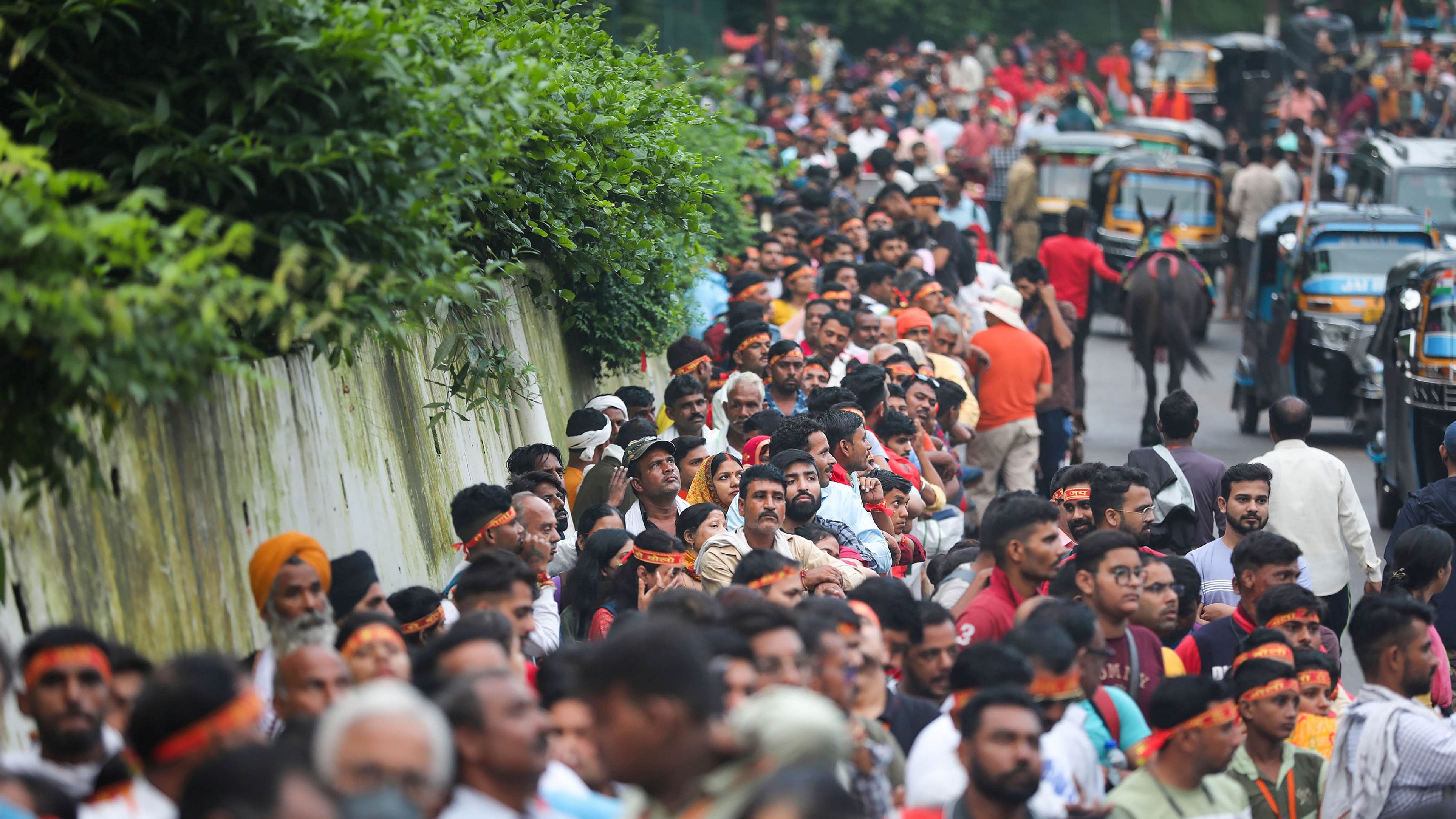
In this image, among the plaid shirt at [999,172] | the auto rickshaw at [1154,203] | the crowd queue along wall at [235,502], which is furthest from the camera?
the plaid shirt at [999,172]

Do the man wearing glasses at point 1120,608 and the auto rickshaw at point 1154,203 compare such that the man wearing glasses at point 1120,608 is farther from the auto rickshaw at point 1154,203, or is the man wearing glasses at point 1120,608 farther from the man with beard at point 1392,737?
the auto rickshaw at point 1154,203

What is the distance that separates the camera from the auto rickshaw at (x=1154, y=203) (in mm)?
24469

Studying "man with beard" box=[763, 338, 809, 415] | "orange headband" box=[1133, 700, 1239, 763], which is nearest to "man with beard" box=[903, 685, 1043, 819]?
"orange headband" box=[1133, 700, 1239, 763]

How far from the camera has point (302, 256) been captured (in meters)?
5.14

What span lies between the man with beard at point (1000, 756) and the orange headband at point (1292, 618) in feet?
8.11

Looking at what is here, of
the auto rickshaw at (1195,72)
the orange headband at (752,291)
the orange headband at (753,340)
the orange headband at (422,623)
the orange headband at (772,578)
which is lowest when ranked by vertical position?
the orange headband at (772,578)

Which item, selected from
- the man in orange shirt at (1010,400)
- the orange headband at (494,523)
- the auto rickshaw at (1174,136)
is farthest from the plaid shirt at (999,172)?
the orange headband at (494,523)

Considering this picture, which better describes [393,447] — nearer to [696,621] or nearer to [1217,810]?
[696,621]

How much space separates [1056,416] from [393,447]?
7.31m

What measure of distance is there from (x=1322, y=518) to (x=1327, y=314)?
28.5 feet

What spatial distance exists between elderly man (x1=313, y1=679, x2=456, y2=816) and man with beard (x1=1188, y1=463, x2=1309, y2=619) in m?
4.94

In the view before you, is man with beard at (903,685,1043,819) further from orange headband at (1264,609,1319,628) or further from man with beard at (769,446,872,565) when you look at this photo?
man with beard at (769,446,872,565)

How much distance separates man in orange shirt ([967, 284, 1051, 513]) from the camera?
13148 mm

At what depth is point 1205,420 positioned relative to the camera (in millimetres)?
18859
